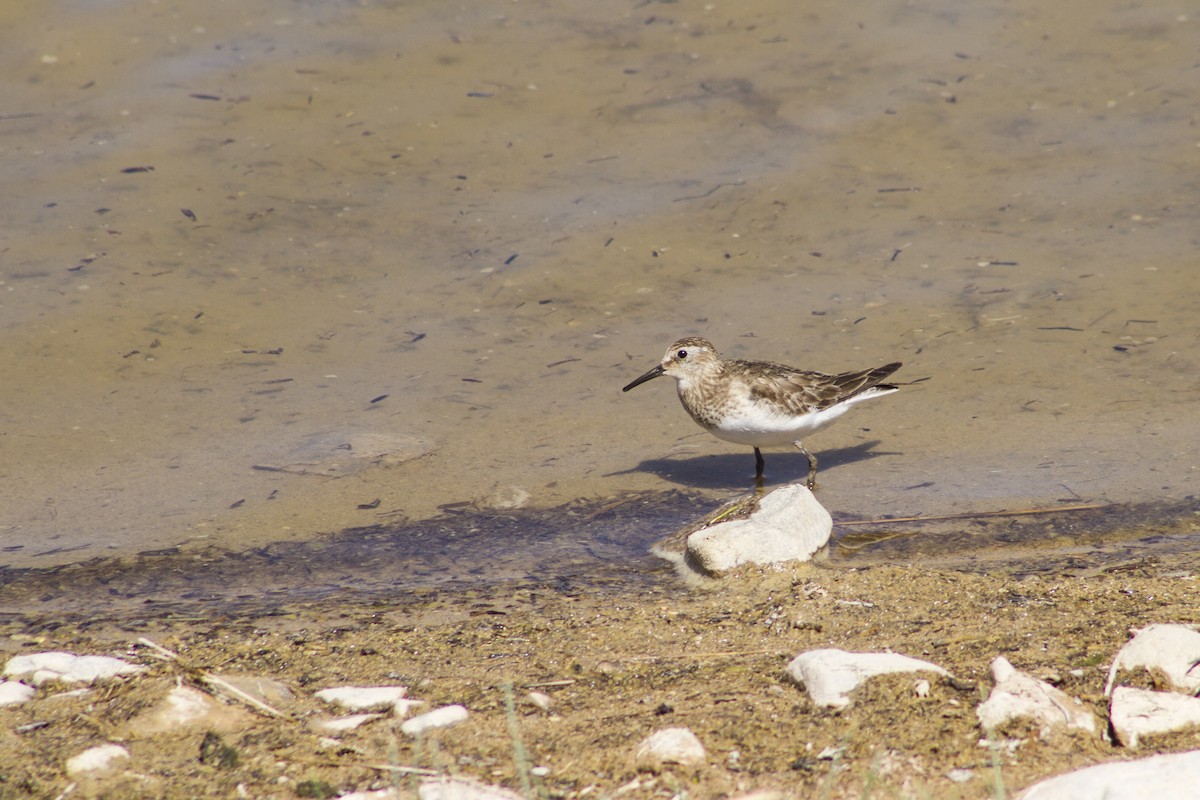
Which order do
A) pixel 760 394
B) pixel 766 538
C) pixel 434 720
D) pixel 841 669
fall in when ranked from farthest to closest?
pixel 760 394
pixel 766 538
pixel 841 669
pixel 434 720

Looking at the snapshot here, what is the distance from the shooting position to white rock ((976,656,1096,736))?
12.6 feet

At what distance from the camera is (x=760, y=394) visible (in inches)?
288

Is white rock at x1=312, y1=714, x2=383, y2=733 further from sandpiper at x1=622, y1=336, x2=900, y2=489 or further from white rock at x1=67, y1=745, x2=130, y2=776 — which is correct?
sandpiper at x1=622, y1=336, x2=900, y2=489

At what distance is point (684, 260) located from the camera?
9570mm

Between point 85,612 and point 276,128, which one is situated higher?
point 276,128

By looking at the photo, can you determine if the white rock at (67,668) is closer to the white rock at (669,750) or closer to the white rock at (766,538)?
the white rock at (669,750)

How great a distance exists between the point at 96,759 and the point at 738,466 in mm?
4677

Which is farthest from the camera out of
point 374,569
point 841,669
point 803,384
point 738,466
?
point 738,466

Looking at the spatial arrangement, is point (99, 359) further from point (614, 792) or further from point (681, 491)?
point (614, 792)

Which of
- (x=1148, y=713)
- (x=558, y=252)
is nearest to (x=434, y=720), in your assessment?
(x=1148, y=713)

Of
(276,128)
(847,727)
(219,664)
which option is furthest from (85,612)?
(276,128)

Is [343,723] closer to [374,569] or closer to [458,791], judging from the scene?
[458,791]

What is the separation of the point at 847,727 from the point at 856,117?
26.7 ft

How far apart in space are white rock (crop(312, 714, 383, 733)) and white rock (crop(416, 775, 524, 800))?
0.54 meters
